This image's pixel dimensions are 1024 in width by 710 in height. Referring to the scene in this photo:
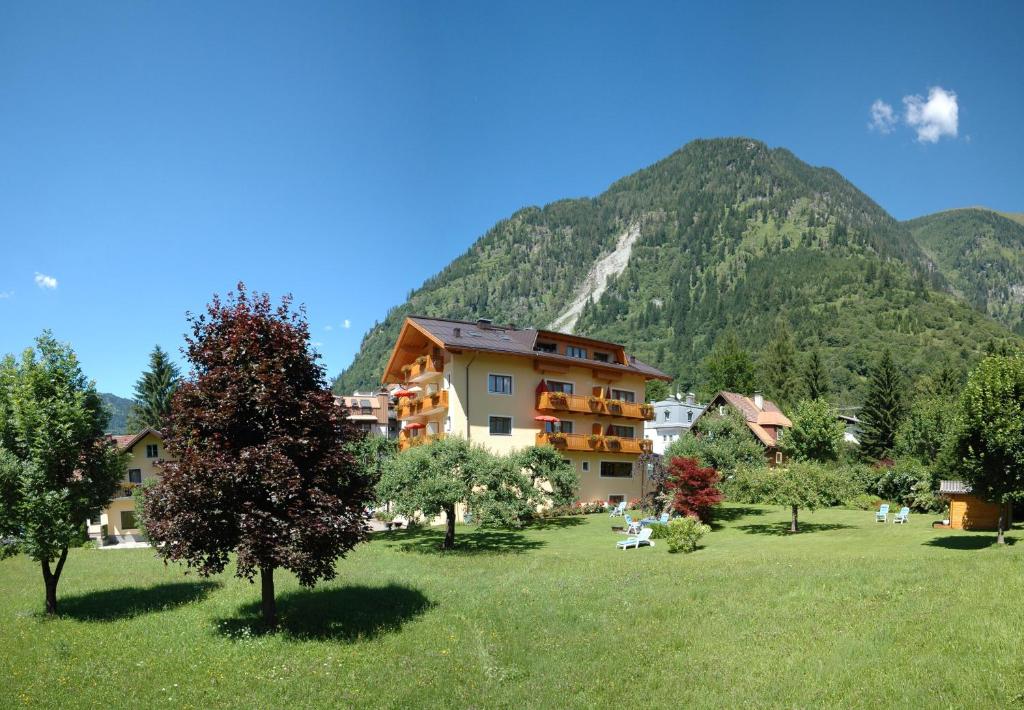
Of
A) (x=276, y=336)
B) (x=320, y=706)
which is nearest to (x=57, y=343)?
(x=276, y=336)

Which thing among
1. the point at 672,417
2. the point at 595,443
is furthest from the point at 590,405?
the point at 672,417

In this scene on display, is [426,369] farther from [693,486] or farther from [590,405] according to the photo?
[693,486]

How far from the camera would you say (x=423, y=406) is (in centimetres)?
4356

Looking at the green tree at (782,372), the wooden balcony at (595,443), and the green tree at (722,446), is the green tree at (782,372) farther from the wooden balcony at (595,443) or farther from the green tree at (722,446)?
the green tree at (722,446)

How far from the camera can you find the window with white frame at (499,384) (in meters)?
41.0

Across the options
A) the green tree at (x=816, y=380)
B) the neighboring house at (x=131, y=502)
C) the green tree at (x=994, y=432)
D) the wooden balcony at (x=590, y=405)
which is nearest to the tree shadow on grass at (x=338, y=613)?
the green tree at (x=994, y=432)

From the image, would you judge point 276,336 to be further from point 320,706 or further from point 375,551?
point 375,551

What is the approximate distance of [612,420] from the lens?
4669cm

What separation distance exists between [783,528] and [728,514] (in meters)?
6.89

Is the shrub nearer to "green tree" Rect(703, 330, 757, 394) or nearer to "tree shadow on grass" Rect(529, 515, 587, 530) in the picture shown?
"tree shadow on grass" Rect(529, 515, 587, 530)

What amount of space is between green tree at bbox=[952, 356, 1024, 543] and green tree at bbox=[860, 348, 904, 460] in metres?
45.5

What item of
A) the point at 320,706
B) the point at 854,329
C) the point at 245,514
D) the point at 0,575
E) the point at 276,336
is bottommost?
the point at 0,575

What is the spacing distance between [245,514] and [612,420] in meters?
36.0

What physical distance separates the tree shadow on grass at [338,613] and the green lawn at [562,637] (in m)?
0.08
